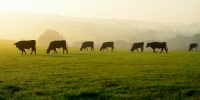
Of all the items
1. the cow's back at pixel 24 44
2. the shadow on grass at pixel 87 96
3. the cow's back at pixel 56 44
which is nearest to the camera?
the shadow on grass at pixel 87 96

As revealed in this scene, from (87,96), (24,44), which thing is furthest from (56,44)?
(87,96)

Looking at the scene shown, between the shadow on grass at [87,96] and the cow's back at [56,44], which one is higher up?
the cow's back at [56,44]

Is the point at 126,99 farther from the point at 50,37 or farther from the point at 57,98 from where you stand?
the point at 50,37

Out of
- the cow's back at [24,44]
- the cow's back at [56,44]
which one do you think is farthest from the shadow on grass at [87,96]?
the cow's back at [56,44]

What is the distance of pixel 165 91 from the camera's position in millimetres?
6871

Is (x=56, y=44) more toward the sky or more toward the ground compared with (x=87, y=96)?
more toward the sky

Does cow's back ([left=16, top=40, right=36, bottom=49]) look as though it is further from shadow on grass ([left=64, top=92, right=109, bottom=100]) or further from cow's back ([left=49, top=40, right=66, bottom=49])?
shadow on grass ([left=64, top=92, right=109, bottom=100])

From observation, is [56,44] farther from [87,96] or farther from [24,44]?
[87,96]

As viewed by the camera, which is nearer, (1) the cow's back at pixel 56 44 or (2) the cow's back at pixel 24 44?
(2) the cow's back at pixel 24 44

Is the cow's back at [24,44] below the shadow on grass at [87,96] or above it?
above

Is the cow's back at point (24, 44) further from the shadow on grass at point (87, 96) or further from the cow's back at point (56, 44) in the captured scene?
the shadow on grass at point (87, 96)

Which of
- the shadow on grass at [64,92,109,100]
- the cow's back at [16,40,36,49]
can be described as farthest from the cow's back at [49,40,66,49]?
the shadow on grass at [64,92,109,100]

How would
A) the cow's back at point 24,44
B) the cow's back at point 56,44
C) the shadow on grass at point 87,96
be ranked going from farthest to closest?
the cow's back at point 56,44 < the cow's back at point 24,44 < the shadow on grass at point 87,96

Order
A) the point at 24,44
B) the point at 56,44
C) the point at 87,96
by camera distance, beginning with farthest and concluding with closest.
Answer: the point at 56,44, the point at 24,44, the point at 87,96
